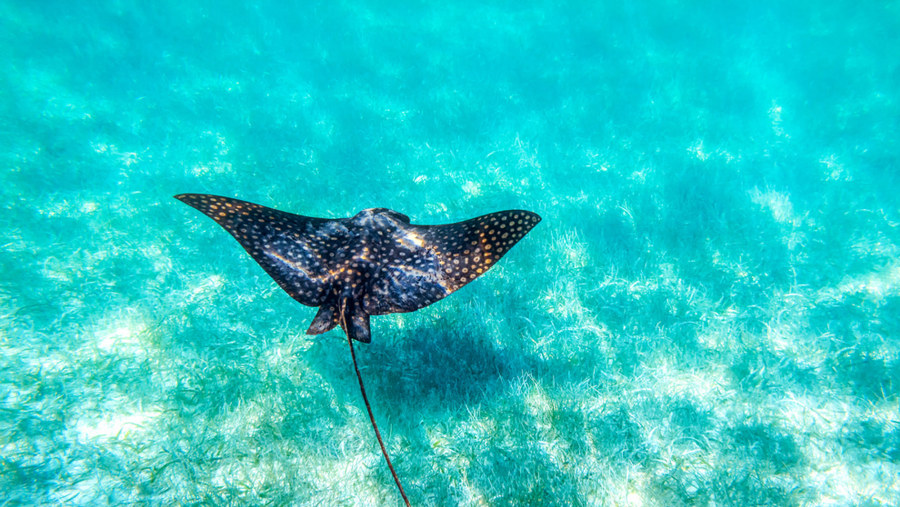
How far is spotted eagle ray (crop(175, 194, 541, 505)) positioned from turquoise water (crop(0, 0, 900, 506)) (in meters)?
1.56

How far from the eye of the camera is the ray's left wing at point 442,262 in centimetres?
374

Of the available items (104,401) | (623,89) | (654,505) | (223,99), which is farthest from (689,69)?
(104,401)

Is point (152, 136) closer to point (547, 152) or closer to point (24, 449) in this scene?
point (24, 449)

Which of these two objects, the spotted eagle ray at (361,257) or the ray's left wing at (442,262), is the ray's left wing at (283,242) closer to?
the spotted eagle ray at (361,257)

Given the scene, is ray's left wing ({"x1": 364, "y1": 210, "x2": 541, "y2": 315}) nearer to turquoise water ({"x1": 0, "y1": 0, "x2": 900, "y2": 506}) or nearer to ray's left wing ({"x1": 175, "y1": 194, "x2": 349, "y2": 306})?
ray's left wing ({"x1": 175, "y1": 194, "x2": 349, "y2": 306})

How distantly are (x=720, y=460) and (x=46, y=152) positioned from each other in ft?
42.2

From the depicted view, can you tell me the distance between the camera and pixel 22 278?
5320 millimetres

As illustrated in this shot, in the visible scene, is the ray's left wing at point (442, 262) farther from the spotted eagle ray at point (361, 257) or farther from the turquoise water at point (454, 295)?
the turquoise water at point (454, 295)

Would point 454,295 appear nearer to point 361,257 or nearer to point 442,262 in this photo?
point 442,262

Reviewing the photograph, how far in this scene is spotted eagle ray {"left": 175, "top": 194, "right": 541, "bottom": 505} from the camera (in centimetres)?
371

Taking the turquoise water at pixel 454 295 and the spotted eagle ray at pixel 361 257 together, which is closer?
the spotted eagle ray at pixel 361 257

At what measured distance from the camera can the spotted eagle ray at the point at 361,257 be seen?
3.71 metres

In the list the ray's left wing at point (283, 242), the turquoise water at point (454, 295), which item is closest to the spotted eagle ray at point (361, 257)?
the ray's left wing at point (283, 242)

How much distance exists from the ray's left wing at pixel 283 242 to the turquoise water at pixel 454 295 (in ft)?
5.25
